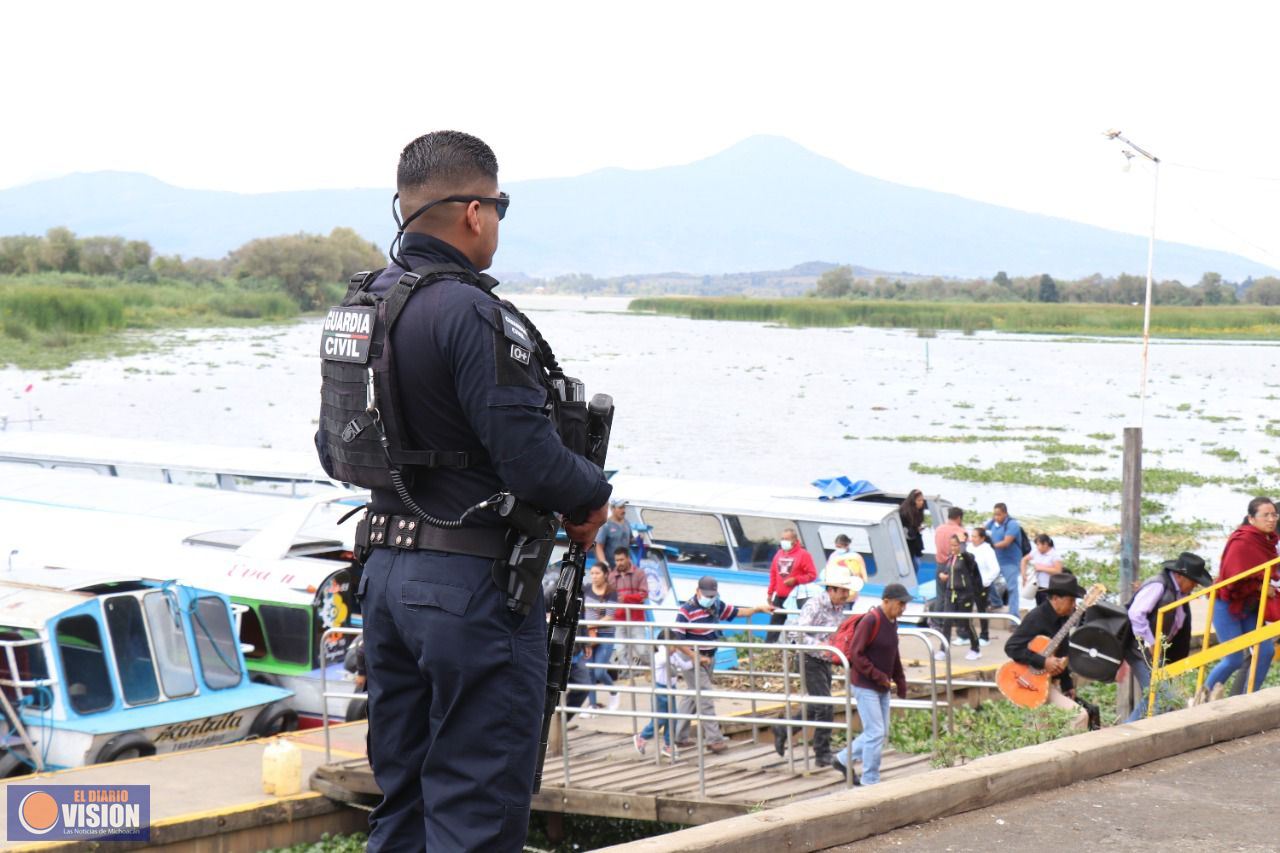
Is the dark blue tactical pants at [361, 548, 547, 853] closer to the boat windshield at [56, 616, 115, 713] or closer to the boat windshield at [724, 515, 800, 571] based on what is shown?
the boat windshield at [56, 616, 115, 713]

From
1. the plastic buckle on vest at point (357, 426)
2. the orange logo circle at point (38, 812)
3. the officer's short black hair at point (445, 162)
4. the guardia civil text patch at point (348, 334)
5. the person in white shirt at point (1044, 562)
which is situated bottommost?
the orange logo circle at point (38, 812)

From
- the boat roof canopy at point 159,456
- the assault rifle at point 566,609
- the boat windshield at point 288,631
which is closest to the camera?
the assault rifle at point 566,609

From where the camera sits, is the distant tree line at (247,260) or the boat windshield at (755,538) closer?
the boat windshield at (755,538)

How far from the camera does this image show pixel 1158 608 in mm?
10664

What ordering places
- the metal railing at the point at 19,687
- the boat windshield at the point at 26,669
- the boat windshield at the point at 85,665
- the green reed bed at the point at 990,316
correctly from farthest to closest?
the green reed bed at the point at 990,316
the boat windshield at the point at 85,665
the boat windshield at the point at 26,669
the metal railing at the point at 19,687

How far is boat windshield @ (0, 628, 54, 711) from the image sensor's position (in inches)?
470

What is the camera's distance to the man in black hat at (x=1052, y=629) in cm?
1112

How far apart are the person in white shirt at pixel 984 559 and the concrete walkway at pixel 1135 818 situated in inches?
434

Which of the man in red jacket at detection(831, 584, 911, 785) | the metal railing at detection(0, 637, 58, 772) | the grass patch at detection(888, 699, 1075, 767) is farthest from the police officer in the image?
the metal railing at detection(0, 637, 58, 772)

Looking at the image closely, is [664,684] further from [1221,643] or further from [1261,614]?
[1261,614]

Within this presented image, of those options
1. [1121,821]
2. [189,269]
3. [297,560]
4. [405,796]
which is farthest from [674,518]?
[189,269]

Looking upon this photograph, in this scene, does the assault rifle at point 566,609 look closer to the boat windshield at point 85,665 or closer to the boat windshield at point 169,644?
the boat windshield at point 85,665

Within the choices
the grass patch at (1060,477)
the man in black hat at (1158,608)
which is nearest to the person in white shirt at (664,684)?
the man in black hat at (1158,608)

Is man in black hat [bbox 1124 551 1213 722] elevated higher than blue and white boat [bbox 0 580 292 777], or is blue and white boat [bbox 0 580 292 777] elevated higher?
man in black hat [bbox 1124 551 1213 722]
